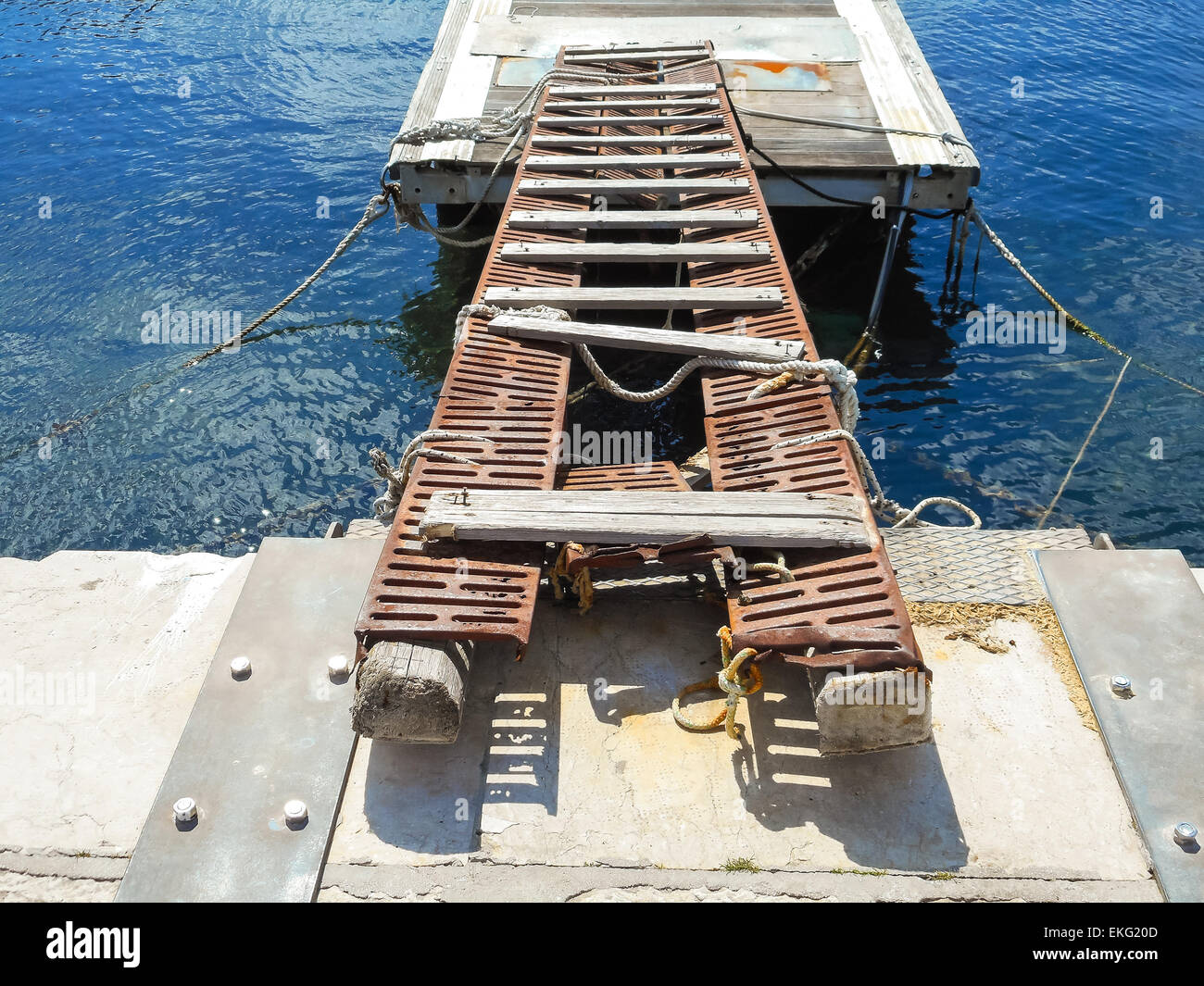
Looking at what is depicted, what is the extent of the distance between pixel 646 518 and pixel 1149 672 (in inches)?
116

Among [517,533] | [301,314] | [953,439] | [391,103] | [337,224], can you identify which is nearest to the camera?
[517,533]

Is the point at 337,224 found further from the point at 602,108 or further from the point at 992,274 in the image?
the point at 992,274

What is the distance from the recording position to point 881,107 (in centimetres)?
1216

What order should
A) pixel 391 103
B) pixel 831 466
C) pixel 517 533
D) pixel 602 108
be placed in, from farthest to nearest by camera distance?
pixel 391 103 → pixel 602 108 → pixel 831 466 → pixel 517 533

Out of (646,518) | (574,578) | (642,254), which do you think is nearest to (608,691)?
(574,578)

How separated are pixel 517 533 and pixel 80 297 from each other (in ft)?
34.1

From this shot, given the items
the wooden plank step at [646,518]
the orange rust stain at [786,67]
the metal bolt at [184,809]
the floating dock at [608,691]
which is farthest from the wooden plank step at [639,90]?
the metal bolt at [184,809]

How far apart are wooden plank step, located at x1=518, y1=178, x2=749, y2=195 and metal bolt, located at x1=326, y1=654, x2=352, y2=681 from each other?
605 centimetres

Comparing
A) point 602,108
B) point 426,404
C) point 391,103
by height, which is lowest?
point 426,404

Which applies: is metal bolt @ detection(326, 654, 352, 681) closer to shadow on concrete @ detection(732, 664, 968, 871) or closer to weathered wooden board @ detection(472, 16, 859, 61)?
shadow on concrete @ detection(732, 664, 968, 871)

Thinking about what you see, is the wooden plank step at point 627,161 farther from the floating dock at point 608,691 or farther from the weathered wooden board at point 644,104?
the floating dock at point 608,691

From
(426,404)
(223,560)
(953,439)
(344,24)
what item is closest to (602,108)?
(426,404)

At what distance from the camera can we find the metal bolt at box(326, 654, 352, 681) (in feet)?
17.6

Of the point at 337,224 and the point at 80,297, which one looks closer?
the point at 80,297
